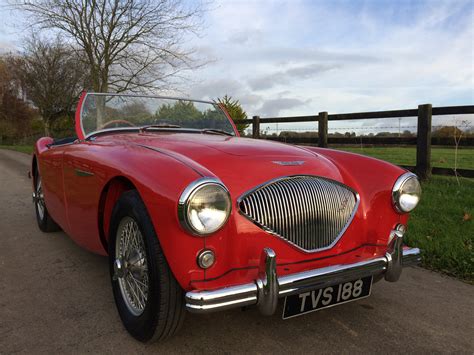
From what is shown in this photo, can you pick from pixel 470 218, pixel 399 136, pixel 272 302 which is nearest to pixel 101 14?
pixel 399 136

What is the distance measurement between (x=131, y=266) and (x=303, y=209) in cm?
103

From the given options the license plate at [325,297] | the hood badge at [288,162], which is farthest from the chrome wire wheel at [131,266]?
the hood badge at [288,162]

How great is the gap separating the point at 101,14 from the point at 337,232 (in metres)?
14.4

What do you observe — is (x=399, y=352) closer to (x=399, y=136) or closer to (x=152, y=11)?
(x=399, y=136)

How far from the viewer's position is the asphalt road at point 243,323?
2070 mm

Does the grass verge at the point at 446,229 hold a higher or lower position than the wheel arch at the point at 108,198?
lower

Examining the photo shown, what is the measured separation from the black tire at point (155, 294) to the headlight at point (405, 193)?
1.42m

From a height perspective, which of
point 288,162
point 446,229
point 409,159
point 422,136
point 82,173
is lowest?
point 446,229

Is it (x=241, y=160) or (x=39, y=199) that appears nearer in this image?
(x=241, y=160)

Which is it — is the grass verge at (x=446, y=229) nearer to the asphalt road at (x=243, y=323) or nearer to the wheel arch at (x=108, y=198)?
the asphalt road at (x=243, y=323)

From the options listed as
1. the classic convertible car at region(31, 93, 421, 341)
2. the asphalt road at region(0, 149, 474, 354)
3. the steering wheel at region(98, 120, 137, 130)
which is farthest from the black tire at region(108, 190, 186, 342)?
the steering wheel at region(98, 120, 137, 130)

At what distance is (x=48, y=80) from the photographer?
20844mm

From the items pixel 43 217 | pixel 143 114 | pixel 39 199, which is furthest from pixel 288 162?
pixel 39 199

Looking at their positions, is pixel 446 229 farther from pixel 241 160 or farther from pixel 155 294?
pixel 155 294
